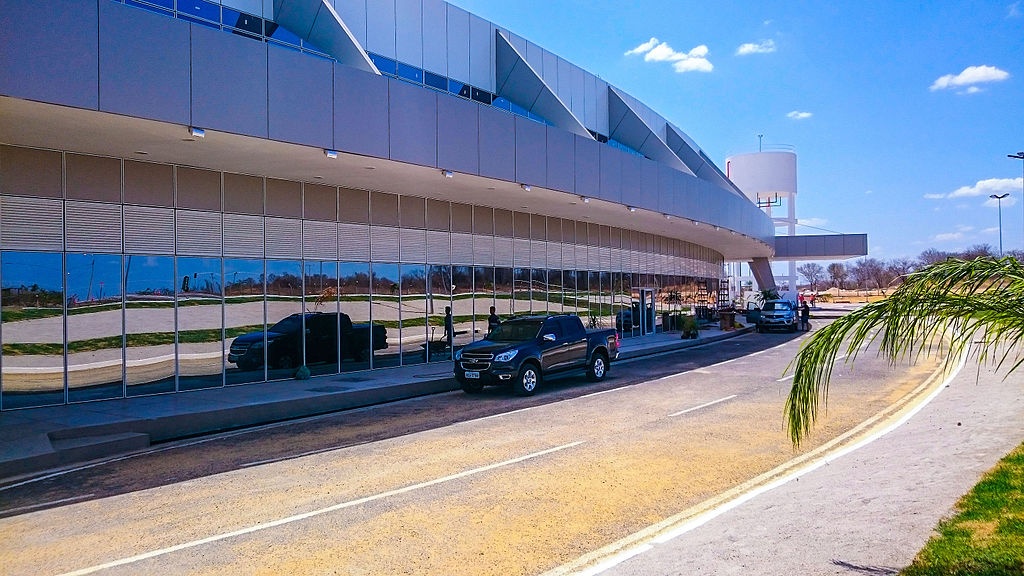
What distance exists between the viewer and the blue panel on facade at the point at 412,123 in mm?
16219

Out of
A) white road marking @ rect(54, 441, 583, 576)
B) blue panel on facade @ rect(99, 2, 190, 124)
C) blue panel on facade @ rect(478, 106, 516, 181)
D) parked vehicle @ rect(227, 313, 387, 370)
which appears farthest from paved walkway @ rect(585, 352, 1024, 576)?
parked vehicle @ rect(227, 313, 387, 370)

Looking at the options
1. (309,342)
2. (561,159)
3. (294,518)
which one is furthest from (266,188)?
(294,518)

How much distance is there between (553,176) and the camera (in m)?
20.9

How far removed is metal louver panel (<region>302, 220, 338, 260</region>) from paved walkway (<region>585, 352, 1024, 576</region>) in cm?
1458

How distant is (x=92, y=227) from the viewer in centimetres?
1510

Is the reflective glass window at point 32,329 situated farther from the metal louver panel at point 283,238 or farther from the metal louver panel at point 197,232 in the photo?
the metal louver panel at point 283,238

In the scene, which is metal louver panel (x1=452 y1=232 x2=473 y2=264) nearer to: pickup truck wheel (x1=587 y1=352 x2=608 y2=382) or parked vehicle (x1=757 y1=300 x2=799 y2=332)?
pickup truck wheel (x1=587 y1=352 x2=608 y2=382)

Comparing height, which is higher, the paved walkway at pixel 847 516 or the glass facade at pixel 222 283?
the glass facade at pixel 222 283

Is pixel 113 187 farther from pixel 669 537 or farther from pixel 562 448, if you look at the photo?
pixel 669 537

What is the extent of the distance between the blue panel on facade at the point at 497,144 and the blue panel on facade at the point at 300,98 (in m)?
4.69

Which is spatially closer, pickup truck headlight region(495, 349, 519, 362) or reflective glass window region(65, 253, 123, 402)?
reflective glass window region(65, 253, 123, 402)

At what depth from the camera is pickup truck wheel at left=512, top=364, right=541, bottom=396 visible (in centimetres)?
1600

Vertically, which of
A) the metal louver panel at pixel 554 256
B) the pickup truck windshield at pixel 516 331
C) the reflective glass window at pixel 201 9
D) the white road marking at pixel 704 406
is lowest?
→ the white road marking at pixel 704 406

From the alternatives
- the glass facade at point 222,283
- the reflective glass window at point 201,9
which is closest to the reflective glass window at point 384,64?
the glass facade at point 222,283
